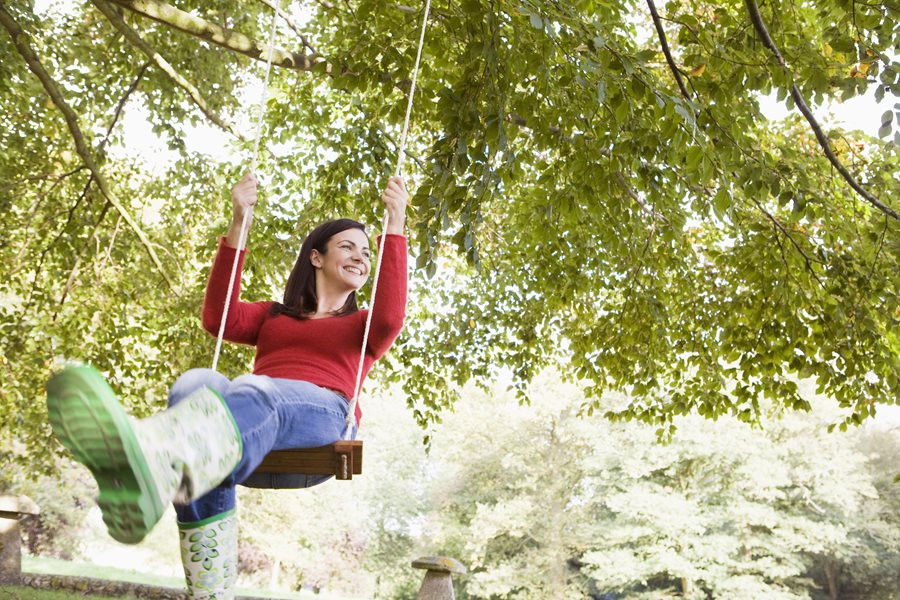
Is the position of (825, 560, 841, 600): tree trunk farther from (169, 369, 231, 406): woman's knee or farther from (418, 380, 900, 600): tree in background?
(169, 369, 231, 406): woman's knee

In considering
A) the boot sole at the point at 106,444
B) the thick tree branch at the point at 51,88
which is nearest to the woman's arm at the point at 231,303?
the boot sole at the point at 106,444

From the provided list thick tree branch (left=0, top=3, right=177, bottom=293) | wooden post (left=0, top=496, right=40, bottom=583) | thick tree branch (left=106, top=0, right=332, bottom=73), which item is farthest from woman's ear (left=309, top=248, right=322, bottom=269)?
wooden post (left=0, top=496, right=40, bottom=583)

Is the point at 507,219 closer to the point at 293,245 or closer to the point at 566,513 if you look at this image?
the point at 293,245

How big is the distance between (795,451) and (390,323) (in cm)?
1753

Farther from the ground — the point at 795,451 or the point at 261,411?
the point at 795,451

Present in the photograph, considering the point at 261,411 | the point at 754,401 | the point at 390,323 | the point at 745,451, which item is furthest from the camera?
the point at 745,451

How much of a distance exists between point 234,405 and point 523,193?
5366 millimetres

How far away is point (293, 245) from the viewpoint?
6602mm

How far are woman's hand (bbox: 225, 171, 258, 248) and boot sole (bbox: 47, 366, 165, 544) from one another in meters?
1.21

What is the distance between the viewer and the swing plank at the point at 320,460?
6.59 feet

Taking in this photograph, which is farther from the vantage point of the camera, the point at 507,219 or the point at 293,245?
the point at 507,219

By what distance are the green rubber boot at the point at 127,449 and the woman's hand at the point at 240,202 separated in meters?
1.06

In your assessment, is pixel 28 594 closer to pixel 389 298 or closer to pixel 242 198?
pixel 242 198

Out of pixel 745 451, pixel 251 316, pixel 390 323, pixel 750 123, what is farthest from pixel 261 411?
pixel 745 451
